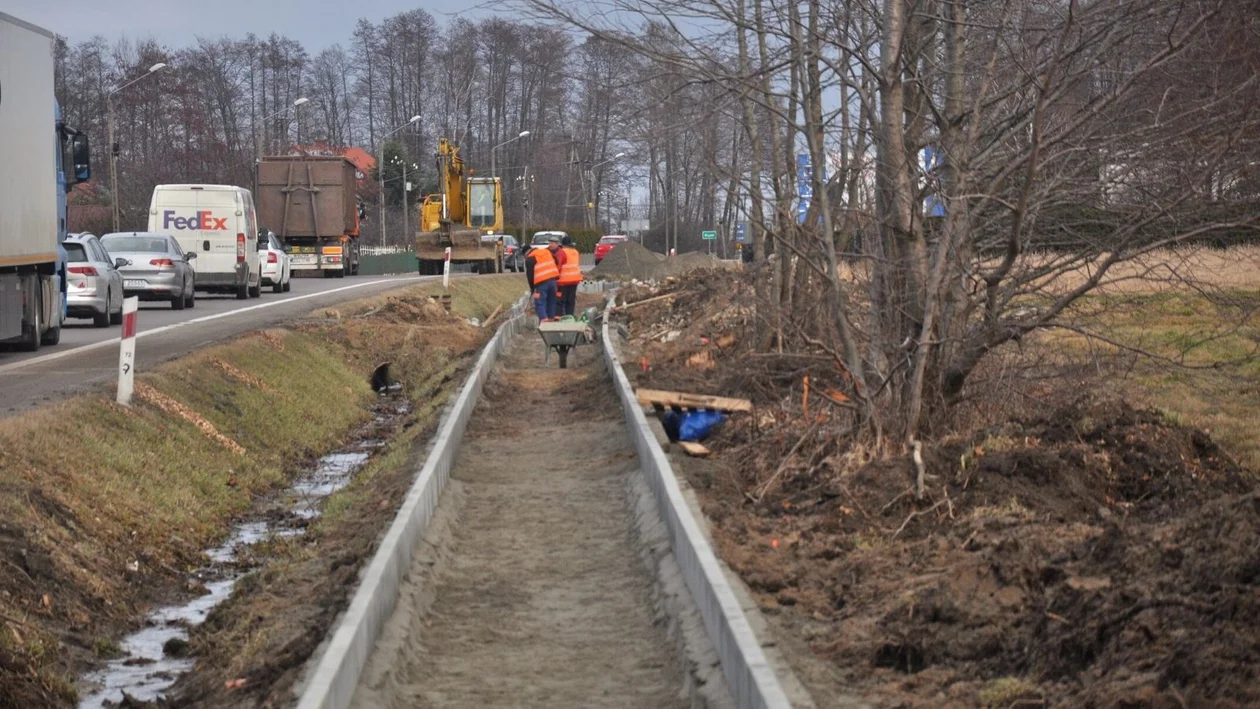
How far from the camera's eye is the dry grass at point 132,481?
8.91 m

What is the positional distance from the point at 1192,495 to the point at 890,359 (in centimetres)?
255

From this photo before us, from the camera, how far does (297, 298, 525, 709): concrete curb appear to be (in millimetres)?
6262

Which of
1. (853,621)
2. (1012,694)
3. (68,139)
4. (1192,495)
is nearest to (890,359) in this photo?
(1192,495)

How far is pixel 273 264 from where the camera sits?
3984 cm

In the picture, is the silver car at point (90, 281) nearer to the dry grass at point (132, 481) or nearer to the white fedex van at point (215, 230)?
the dry grass at point (132, 481)

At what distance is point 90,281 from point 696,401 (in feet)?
47.1

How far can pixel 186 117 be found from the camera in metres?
79.2

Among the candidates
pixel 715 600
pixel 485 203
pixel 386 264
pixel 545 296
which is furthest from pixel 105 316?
pixel 386 264

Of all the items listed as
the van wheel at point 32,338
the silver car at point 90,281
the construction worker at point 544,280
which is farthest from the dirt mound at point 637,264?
the van wheel at point 32,338

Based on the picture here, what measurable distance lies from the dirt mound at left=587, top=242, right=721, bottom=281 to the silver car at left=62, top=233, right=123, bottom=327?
2453 cm

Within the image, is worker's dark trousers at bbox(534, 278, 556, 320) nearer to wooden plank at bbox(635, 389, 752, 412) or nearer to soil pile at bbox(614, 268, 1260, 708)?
wooden plank at bbox(635, 389, 752, 412)

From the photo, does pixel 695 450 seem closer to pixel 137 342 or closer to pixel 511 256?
pixel 137 342

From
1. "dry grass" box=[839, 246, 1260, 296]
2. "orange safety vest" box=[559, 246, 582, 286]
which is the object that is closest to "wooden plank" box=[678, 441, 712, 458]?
"dry grass" box=[839, 246, 1260, 296]

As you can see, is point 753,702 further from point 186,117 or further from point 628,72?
point 186,117
